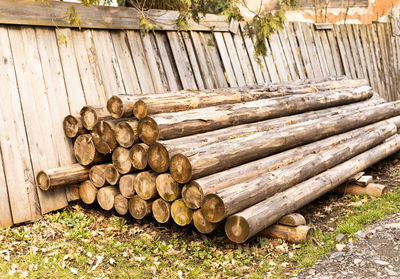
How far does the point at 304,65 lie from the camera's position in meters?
9.69

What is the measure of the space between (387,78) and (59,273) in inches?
433

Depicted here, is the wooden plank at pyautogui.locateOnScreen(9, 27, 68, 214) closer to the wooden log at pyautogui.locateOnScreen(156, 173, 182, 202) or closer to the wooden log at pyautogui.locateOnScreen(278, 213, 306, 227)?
the wooden log at pyautogui.locateOnScreen(156, 173, 182, 202)

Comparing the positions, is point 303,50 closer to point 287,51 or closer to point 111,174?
point 287,51

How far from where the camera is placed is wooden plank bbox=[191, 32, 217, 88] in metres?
7.23

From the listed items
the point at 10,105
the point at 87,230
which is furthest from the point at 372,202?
the point at 10,105

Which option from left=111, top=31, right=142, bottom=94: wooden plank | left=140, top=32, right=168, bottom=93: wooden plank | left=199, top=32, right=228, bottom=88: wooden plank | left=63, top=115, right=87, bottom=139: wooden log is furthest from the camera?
left=199, top=32, right=228, bottom=88: wooden plank

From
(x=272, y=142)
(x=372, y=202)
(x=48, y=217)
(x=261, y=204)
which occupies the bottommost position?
(x=372, y=202)

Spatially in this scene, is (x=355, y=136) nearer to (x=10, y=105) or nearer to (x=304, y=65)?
(x=304, y=65)

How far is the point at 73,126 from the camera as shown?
16.9 ft

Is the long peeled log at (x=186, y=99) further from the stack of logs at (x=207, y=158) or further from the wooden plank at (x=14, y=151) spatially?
the wooden plank at (x=14, y=151)

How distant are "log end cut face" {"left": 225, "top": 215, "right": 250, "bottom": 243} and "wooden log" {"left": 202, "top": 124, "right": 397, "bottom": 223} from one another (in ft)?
0.28

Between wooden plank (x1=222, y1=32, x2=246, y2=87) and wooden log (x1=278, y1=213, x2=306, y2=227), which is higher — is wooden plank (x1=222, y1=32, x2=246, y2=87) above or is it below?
above

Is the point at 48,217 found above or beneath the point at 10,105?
beneath

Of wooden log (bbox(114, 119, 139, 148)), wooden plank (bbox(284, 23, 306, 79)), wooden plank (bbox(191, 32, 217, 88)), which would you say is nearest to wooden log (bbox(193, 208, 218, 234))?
wooden log (bbox(114, 119, 139, 148))
